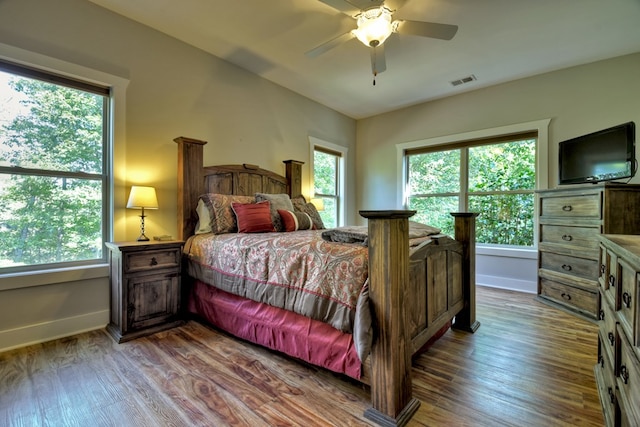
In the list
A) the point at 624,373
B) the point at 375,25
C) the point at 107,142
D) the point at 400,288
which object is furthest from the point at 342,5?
the point at 624,373

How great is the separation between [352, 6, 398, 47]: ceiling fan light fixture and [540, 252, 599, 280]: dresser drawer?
9.74ft

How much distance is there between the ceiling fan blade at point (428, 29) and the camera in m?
2.22

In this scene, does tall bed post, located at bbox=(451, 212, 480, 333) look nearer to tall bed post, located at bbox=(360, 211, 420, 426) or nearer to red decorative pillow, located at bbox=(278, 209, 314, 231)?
tall bed post, located at bbox=(360, 211, 420, 426)

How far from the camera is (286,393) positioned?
5.39 feet

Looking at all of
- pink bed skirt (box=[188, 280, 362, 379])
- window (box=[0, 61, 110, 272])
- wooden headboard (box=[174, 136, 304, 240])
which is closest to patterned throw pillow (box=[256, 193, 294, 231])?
wooden headboard (box=[174, 136, 304, 240])

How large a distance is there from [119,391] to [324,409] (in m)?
1.18

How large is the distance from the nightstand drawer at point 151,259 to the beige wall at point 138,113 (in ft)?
1.47

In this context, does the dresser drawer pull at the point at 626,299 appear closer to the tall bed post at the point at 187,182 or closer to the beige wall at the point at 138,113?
the tall bed post at the point at 187,182

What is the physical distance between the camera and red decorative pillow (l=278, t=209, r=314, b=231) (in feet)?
9.99

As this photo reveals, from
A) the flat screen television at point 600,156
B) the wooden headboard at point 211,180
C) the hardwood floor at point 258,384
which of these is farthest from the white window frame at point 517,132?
the wooden headboard at point 211,180

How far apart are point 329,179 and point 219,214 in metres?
2.67

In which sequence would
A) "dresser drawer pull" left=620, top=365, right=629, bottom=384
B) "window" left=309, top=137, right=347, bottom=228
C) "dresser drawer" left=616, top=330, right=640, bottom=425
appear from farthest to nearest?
"window" left=309, top=137, right=347, bottom=228 → "dresser drawer pull" left=620, top=365, right=629, bottom=384 → "dresser drawer" left=616, top=330, right=640, bottom=425

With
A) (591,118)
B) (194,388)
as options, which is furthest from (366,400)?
(591,118)

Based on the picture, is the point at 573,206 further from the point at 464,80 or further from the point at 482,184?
the point at 464,80
